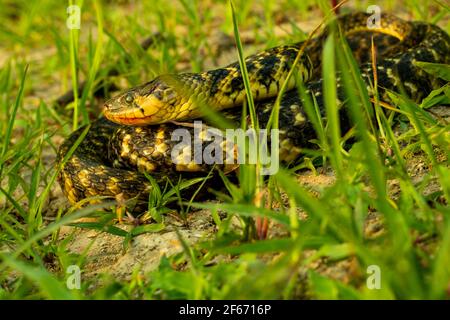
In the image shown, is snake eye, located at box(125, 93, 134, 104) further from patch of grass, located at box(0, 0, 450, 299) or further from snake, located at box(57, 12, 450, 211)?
patch of grass, located at box(0, 0, 450, 299)

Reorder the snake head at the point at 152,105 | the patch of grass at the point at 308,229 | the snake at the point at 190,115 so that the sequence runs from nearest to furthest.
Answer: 1. the patch of grass at the point at 308,229
2. the snake at the point at 190,115
3. the snake head at the point at 152,105

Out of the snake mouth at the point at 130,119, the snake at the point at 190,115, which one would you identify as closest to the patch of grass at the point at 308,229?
the snake at the point at 190,115

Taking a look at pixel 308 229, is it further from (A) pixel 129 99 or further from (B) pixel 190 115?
(A) pixel 129 99

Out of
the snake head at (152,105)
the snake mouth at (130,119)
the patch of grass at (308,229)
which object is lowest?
the patch of grass at (308,229)

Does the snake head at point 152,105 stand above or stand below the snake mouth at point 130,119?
above

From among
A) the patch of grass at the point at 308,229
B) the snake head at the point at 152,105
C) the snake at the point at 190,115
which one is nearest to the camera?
the patch of grass at the point at 308,229

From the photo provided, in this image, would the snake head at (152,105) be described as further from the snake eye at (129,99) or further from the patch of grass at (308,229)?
the patch of grass at (308,229)

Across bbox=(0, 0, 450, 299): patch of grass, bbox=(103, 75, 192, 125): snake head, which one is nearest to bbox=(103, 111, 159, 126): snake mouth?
bbox=(103, 75, 192, 125): snake head

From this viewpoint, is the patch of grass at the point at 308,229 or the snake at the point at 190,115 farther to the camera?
the snake at the point at 190,115
